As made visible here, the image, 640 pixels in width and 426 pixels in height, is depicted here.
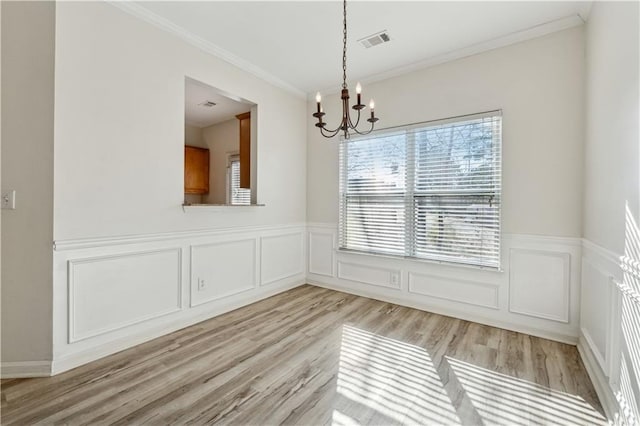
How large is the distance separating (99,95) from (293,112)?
2428mm

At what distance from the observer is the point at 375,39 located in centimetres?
297

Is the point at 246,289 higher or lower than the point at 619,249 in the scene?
lower

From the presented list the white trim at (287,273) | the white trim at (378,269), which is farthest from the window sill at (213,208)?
the white trim at (378,269)

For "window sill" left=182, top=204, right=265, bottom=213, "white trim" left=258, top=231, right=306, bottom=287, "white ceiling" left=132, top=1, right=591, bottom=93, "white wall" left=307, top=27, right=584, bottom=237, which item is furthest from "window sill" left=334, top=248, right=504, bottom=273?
"white ceiling" left=132, top=1, right=591, bottom=93

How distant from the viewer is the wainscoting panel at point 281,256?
388 cm

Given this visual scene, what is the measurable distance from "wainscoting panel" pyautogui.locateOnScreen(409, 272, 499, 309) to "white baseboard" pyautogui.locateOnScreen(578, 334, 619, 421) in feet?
2.41

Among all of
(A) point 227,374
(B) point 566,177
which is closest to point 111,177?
(A) point 227,374

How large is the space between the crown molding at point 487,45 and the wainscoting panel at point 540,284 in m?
2.06

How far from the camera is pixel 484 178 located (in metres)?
3.06

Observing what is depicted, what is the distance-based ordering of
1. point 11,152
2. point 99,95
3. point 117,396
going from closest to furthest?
point 117,396, point 11,152, point 99,95

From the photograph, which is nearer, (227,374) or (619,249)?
(619,249)

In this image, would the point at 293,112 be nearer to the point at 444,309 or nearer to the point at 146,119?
the point at 146,119

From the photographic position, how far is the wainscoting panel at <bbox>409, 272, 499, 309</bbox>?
3.07m

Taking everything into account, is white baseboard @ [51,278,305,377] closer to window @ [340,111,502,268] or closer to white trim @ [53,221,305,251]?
white trim @ [53,221,305,251]
